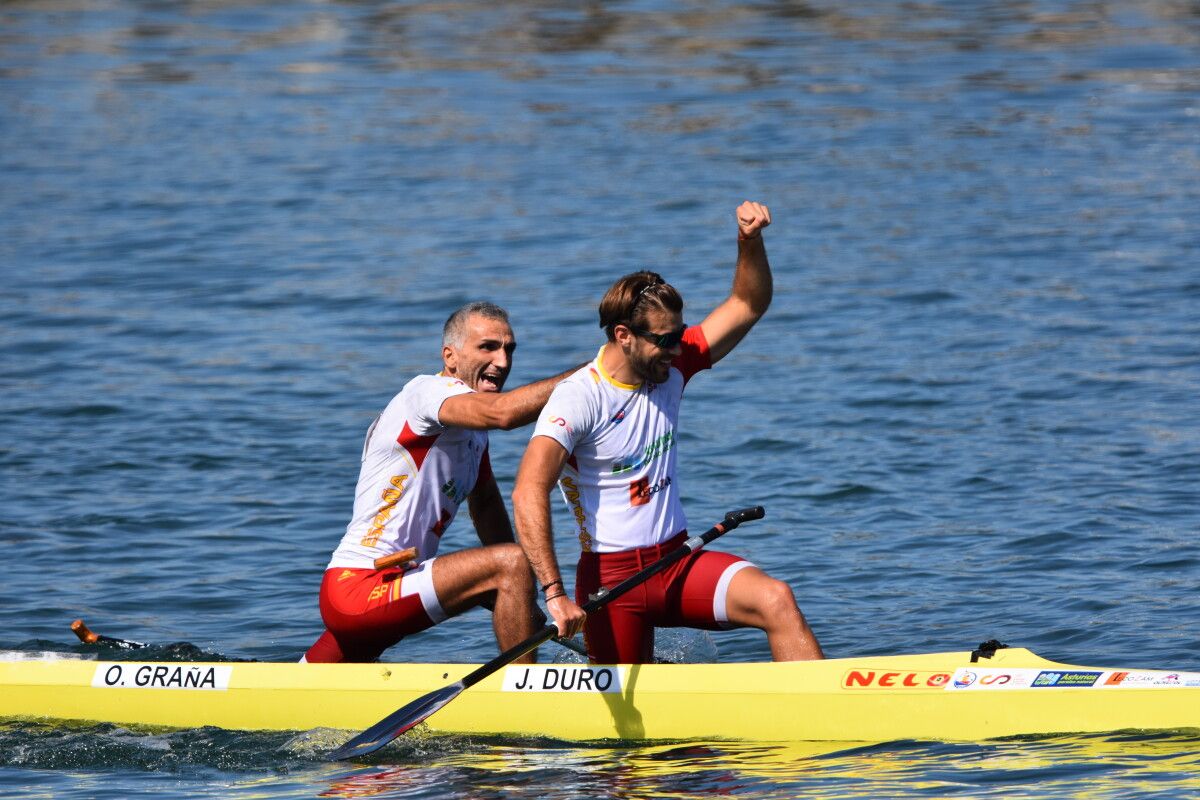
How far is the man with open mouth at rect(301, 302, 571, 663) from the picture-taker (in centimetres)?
770

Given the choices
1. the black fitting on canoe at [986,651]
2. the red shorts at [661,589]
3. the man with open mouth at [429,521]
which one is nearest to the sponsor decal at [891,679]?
the black fitting on canoe at [986,651]

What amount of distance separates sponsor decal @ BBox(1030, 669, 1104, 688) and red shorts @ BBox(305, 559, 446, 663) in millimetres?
2518

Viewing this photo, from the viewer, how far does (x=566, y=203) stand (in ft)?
74.7

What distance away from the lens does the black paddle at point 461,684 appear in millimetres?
7414

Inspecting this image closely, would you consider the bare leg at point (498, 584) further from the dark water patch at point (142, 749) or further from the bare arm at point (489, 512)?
the dark water patch at point (142, 749)

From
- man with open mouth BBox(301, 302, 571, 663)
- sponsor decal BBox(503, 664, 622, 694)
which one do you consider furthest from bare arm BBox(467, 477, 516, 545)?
sponsor decal BBox(503, 664, 622, 694)

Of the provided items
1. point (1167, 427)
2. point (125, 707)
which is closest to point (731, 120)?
point (1167, 427)

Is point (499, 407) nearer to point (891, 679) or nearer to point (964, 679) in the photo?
point (891, 679)

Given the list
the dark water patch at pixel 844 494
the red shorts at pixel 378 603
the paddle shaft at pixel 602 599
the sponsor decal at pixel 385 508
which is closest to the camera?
the paddle shaft at pixel 602 599

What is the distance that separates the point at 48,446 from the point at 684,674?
8.07 meters

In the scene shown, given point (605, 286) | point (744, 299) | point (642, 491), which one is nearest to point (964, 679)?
point (642, 491)

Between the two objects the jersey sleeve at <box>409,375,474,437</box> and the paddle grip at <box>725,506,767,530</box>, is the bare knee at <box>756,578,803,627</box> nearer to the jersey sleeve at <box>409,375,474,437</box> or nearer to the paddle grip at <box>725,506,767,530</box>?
the paddle grip at <box>725,506,767,530</box>

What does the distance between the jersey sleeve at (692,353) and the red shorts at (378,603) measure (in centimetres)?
136

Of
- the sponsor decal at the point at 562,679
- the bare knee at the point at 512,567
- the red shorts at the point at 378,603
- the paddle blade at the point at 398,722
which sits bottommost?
the paddle blade at the point at 398,722
